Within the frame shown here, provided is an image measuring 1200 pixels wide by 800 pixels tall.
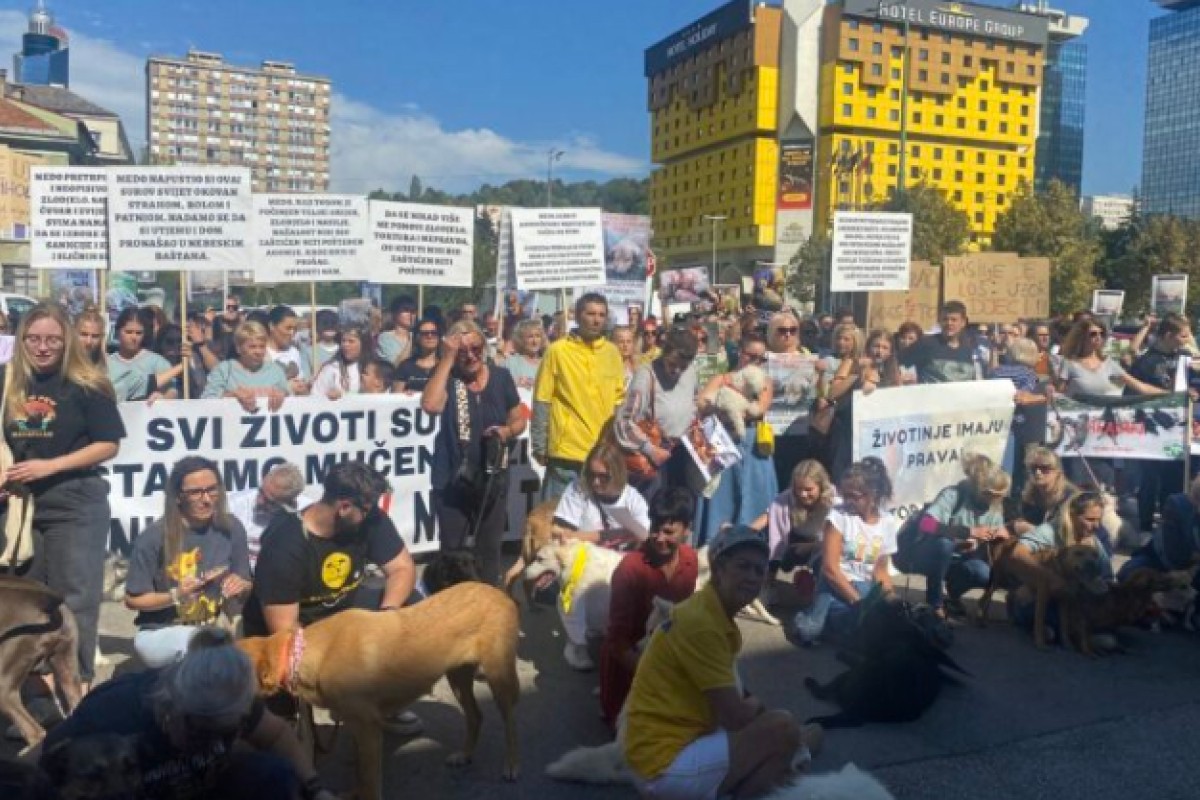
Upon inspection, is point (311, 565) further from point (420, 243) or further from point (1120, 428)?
point (1120, 428)

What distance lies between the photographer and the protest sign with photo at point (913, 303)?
12750 millimetres

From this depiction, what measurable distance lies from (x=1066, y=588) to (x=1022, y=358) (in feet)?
10.1

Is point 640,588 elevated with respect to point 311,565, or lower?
lower

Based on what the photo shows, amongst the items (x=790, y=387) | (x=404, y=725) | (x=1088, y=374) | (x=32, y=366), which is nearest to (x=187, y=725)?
(x=404, y=725)

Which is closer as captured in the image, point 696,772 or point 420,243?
point 696,772

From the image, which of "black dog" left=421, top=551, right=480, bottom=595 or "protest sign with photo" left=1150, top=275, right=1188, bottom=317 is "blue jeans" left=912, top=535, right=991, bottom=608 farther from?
"protest sign with photo" left=1150, top=275, right=1188, bottom=317

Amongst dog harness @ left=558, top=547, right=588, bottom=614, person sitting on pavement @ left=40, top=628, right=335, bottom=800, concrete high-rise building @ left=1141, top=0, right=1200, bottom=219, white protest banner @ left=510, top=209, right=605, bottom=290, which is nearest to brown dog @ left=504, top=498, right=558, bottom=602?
dog harness @ left=558, top=547, right=588, bottom=614

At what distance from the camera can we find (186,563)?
482 centimetres

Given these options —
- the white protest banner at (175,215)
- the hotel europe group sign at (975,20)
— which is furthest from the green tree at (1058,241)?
the hotel europe group sign at (975,20)

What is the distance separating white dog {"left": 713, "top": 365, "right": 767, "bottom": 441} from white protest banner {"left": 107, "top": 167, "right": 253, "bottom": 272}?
3.39 metres

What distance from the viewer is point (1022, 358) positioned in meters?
8.45

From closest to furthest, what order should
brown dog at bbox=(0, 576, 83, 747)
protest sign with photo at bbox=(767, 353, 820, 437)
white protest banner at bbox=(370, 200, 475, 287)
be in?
1. brown dog at bbox=(0, 576, 83, 747)
2. protest sign with photo at bbox=(767, 353, 820, 437)
3. white protest banner at bbox=(370, 200, 475, 287)

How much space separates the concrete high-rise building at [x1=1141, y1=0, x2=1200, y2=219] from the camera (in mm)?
158125

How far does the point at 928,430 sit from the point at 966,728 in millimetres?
3159
